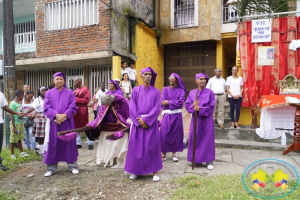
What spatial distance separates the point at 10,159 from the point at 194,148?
4.25m

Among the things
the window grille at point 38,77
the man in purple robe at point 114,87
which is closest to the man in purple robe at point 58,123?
the man in purple robe at point 114,87

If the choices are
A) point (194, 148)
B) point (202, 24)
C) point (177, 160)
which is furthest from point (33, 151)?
point (202, 24)

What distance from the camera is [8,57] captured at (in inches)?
245

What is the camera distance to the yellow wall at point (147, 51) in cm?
1014

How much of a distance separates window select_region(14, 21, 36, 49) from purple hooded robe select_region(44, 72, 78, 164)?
8.46 metres

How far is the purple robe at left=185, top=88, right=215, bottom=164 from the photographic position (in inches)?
186

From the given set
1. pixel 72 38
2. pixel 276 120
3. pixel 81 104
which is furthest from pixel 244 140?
pixel 72 38

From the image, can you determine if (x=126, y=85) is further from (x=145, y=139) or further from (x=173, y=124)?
(x=145, y=139)

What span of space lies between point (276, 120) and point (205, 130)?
2.73 m

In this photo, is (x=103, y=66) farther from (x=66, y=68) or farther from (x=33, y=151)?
(x=33, y=151)

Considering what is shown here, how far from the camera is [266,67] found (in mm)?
7242

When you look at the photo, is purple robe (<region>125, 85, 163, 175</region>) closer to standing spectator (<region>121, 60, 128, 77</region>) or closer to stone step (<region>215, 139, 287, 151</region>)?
stone step (<region>215, 139, 287, 151</region>)

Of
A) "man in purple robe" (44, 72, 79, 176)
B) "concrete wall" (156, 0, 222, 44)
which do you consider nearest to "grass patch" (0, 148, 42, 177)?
"man in purple robe" (44, 72, 79, 176)

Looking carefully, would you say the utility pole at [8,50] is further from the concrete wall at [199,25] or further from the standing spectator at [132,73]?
the concrete wall at [199,25]
